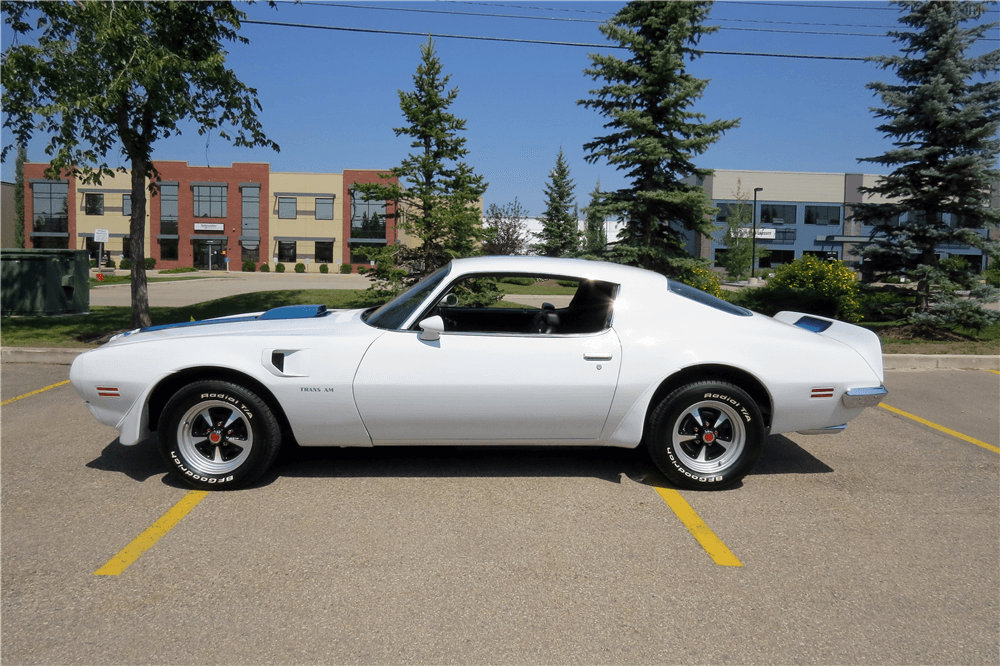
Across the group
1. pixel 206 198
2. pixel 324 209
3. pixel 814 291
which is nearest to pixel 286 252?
pixel 324 209

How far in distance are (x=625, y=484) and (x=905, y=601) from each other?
1829mm

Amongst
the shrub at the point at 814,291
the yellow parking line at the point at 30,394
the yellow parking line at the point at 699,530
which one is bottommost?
the yellow parking line at the point at 699,530

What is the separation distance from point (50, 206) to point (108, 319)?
6124 cm

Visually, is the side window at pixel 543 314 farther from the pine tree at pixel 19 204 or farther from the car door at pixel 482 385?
the pine tree at pixel 19 204

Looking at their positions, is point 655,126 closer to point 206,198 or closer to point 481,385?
point 481,385

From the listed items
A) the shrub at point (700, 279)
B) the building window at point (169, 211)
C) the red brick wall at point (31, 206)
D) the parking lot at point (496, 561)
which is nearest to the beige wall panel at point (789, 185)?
the building window at point (169, 211)

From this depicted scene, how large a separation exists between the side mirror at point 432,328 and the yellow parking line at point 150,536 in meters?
1.70

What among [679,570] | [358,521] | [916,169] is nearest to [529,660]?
[679,570]

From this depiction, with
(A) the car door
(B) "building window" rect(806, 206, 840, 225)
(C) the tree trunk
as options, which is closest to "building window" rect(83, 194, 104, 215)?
(C) the tree trunk

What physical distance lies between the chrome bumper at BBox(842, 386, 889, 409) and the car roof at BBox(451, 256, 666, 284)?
1.40 meters

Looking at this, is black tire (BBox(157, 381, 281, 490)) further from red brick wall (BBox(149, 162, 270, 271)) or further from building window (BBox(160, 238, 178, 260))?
building window (BBox(160, 238, 178, 260))

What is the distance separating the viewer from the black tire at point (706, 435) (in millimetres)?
4535

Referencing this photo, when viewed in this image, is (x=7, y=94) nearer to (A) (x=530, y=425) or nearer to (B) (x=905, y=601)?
(A) (x=530, y=425)

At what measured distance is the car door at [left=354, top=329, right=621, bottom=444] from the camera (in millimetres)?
4426
